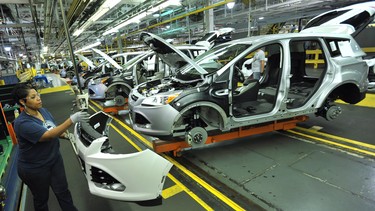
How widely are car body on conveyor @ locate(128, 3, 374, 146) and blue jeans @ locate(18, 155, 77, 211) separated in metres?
1.47

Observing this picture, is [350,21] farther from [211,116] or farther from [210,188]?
[210,188]

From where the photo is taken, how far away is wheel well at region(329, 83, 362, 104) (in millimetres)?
4195

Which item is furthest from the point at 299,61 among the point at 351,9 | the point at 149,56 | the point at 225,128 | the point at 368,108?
the point at 149,56

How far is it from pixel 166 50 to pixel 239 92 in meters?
1.62

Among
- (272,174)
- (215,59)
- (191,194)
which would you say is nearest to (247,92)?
(215,59)

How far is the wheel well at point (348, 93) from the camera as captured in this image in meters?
4.20

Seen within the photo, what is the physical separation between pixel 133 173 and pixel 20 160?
3.58 feet

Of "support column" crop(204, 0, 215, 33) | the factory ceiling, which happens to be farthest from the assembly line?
"support column" crop(204, 0, 215, 33)

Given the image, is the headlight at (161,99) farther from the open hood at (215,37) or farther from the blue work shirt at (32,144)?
the open hood at (215,37)

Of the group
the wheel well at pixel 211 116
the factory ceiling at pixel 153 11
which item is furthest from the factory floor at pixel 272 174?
the factory ceiling at pixel 153 11

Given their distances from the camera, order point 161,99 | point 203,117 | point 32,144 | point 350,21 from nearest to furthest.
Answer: point 32,144 < point 161,99 < point 203,117 < point 350,21

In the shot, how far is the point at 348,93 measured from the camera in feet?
14.3

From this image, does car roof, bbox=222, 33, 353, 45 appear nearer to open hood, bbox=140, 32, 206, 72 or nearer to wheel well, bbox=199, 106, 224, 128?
open hood, bbox=140, 32, 206, 72

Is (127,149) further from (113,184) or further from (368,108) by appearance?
(368,108)
